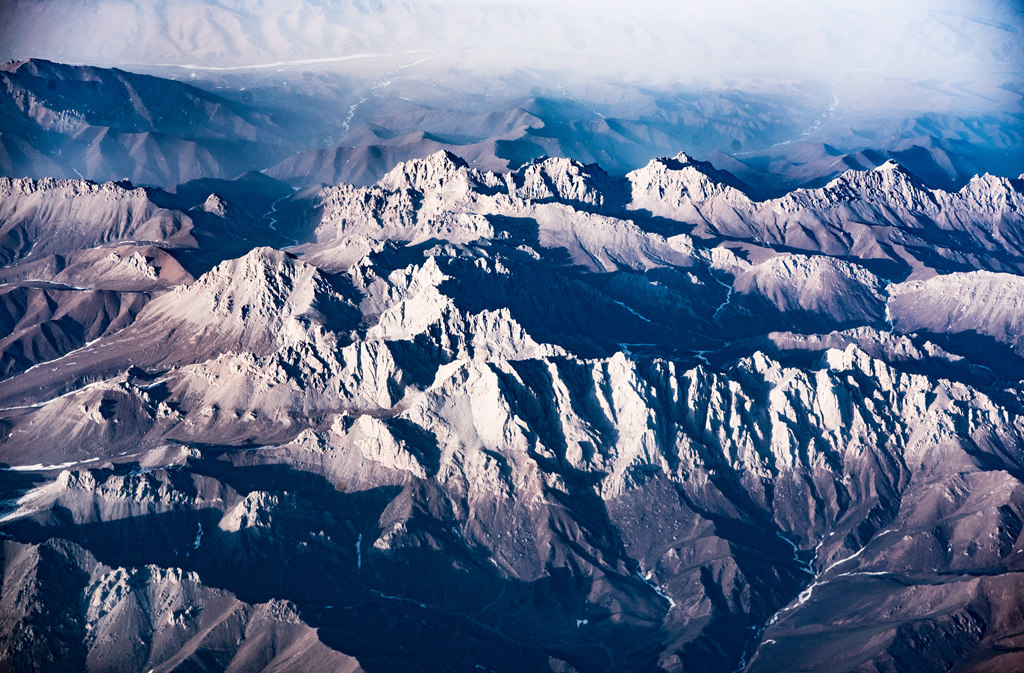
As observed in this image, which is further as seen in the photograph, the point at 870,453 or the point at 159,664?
the point at 870,453

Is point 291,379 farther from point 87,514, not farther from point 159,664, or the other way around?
point 159,664

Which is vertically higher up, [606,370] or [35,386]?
[606,370]

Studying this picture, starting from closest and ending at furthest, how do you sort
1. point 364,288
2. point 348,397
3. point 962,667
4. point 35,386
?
1. point 962,667
2. point 348,397
3. point 35,386
4. point 364,288

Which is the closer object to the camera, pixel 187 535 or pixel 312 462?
pixel 187 535

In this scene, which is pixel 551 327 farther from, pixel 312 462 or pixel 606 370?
pixel 312 462

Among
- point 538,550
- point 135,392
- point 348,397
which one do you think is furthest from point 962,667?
point 135,392

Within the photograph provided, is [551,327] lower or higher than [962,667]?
lower

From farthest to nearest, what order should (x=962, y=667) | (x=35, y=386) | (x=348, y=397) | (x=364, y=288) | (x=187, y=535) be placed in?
(x=364, y=288) → (x=35, y=386) → (x=348, y=397) → (x=187, y=535) → (x=962, y=667)

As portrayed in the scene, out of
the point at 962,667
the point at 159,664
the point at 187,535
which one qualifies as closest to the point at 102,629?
the point at 159,664

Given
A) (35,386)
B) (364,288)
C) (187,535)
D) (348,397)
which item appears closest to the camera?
(187,535)
